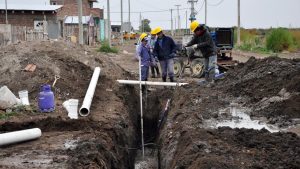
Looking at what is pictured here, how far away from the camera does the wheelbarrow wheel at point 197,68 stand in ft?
59.8

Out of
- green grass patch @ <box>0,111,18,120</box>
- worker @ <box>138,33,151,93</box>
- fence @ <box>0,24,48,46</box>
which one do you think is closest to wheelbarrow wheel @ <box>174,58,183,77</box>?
worker @ <box>138,33,151,93</box>

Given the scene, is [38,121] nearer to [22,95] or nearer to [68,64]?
[22,95]

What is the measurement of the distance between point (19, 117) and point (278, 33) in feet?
96.2

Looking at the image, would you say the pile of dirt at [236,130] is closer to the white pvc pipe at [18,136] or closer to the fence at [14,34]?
the white pvc pipe at [18,136]

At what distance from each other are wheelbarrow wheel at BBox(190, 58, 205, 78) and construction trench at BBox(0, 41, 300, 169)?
3454 millimetres

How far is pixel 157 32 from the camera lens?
14.4m

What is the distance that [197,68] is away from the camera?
60.0 feet

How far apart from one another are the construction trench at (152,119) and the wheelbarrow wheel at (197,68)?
345 cm

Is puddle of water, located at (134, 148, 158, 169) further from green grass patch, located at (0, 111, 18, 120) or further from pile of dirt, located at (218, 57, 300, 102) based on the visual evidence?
green grass patch, located at (0, 111, 18, 120)

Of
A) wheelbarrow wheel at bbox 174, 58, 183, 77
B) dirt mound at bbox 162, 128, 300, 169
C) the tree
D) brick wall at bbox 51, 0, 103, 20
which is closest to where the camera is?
dirt mound at bbox 162, 128, 300, 169

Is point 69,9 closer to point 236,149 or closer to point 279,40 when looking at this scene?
point 279,40

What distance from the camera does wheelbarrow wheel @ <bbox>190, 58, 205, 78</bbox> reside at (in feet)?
59.8

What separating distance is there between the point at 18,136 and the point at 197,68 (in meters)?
11.8

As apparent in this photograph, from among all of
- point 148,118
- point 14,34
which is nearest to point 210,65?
point 148,118
